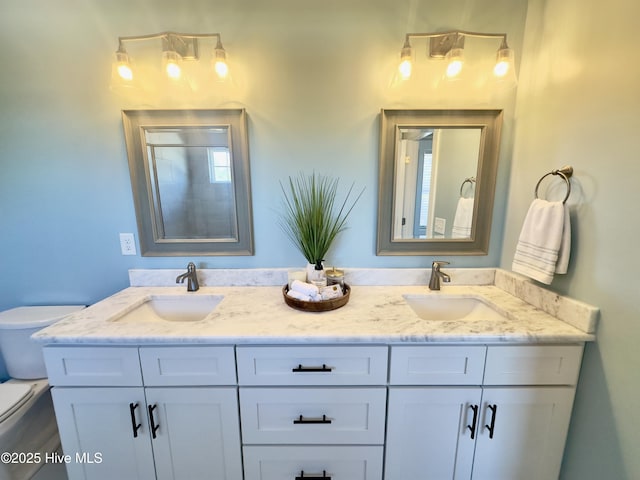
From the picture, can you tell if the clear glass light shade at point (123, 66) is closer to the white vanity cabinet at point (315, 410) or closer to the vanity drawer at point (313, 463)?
the white vanity cabinet at point (315, 410)

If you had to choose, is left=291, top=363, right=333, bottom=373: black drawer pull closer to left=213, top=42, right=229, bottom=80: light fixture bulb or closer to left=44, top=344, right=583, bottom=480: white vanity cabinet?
left=44, top=344, right=583, bottom=480: white vanity cabinet

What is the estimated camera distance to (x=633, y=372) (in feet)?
2.58

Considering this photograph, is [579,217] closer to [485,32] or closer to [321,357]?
[485,32]

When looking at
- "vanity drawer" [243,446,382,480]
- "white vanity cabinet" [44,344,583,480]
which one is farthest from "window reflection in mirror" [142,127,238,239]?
"vanity drawer" [243,446,382,480]

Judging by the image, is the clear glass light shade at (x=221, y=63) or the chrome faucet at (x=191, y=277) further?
the chrome faucet at (x=191, y=277)

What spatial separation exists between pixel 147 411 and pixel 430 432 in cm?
112

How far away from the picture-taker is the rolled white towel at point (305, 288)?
3.59 ft

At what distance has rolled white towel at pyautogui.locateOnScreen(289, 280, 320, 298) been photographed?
1095mm

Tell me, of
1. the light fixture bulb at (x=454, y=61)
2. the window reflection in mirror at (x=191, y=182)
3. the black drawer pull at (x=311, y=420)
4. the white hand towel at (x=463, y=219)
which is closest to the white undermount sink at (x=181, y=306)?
the window reflection in mirror at (x=191, y=182)

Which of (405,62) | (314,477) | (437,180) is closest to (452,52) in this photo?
(405,62)

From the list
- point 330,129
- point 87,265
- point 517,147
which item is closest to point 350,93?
point 330,129

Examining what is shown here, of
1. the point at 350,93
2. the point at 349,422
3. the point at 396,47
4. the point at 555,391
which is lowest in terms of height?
the point at 349,422

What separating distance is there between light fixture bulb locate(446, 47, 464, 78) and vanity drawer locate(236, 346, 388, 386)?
129cm

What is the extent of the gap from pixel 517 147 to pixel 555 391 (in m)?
1.10
